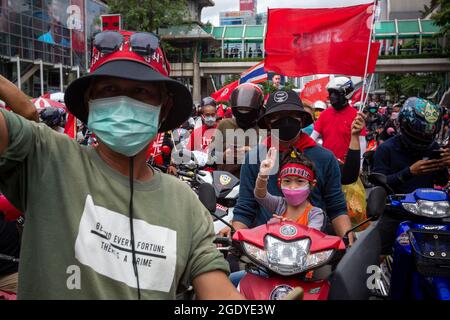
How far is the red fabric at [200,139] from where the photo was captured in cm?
649

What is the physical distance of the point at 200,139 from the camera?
6723mm

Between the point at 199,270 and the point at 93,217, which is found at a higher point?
the point at 93,217

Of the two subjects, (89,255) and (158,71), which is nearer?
(89,255)

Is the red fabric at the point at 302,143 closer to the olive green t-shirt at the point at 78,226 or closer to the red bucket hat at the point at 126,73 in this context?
the red bucket hat at the point at 126,73

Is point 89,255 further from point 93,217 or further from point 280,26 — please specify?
point 280,26

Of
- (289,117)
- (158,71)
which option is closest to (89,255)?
(158,71)

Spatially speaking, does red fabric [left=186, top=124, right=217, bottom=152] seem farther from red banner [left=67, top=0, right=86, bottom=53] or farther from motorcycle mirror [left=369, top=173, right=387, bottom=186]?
red banner [left=67, top=0, right=86, bottom=53]

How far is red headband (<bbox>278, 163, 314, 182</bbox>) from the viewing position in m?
2.84

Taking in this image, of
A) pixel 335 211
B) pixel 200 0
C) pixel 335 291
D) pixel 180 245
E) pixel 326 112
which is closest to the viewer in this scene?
pixel 335 291

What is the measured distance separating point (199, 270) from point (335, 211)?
171 centimetres

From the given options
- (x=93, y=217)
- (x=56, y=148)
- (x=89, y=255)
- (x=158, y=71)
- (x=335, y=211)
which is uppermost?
(x=158, y=71)

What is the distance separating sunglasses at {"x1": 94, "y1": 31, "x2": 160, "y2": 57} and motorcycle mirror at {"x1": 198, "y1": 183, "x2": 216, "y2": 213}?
40.7 inches

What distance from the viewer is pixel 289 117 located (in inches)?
125
